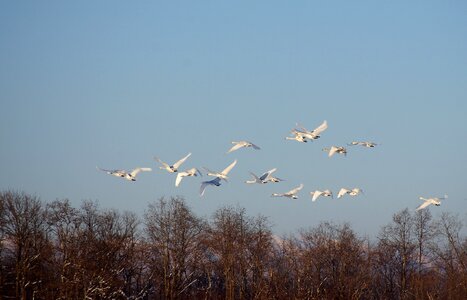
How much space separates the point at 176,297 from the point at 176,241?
7.18 meters

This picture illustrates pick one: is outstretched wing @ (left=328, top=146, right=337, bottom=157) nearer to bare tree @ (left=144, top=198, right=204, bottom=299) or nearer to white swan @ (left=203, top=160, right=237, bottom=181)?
white swan @ (left=203, top=160, right=237, bottom=181)

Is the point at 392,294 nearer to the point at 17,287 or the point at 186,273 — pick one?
the point at 186,273

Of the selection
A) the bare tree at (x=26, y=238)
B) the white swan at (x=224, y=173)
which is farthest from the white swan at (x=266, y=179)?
the bare tree at (x=26, y=238)

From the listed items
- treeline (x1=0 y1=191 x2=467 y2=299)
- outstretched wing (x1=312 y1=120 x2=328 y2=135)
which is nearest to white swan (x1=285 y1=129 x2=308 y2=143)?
outstretched wing (x1=312 y1=120 x2=328 y2=135)

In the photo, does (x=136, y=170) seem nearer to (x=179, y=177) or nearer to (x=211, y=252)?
(x=179, y=177)

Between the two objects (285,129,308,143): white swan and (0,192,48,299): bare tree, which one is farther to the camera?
(0,192,48,299): bare tree

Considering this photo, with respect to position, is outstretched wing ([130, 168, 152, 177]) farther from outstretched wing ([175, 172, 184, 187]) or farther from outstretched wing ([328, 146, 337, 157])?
outstretched wing ([328, 146, 337, 157])

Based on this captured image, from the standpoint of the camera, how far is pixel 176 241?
5291 centimetres

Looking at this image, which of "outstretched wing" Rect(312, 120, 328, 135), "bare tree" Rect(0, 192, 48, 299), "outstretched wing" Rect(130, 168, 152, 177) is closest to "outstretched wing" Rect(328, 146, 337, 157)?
"outstretched wing" Rect(312, 120, 328, 135)

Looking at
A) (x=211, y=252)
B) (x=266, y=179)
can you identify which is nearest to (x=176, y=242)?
(x=211, y=252)

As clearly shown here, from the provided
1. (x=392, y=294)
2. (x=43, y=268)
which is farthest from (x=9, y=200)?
(x=392, y=294)

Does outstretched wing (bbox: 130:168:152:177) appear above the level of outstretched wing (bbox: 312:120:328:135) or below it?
below

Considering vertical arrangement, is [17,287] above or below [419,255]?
below

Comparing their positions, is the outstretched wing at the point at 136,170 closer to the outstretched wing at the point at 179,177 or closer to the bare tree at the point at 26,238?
the outstretched wing at the point at 179,177
